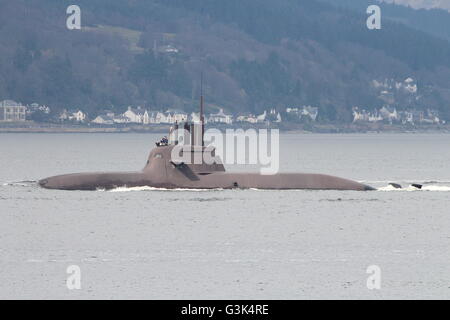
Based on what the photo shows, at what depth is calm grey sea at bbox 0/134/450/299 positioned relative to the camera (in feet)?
125

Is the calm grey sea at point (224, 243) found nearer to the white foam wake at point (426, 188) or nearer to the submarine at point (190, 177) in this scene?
the white foam wake at point (426, 188)

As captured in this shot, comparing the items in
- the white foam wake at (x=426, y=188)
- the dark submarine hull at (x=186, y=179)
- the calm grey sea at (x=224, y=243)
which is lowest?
the calm grey sea at (x=224, y=243)

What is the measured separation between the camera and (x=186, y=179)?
6488cm

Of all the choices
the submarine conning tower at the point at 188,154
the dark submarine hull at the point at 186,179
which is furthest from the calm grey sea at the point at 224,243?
the submarine conning tower at the point at 188,154

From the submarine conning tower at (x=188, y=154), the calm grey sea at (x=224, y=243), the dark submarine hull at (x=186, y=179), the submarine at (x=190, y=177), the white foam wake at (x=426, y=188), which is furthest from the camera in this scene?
the white foam wake at (x=426, y=188)

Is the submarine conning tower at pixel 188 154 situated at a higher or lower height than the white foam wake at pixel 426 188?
higher

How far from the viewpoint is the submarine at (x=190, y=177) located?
62.8 m

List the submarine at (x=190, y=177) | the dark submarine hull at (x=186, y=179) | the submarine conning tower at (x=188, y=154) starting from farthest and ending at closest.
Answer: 1. the dark submarine hull at (x=186, y=179)
2. the submarine at (x=190, y=177)
3. the submarine conning tower at (x=188, y=154)

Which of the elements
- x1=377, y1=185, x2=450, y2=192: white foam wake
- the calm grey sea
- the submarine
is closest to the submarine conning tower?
the submarine
